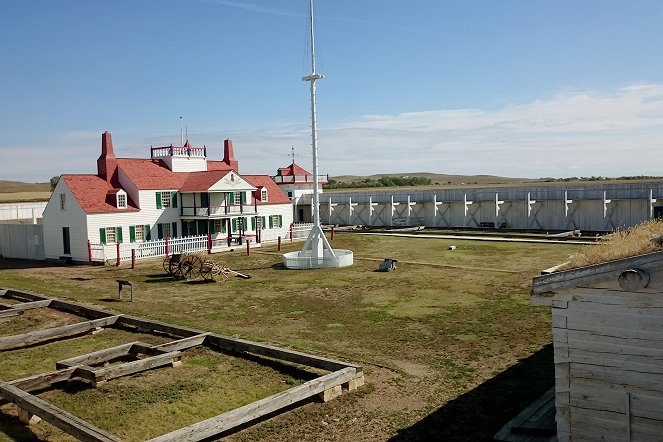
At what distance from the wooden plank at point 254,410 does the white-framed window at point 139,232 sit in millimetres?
28235

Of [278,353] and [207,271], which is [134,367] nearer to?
[278,353]

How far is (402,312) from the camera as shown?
19.5m

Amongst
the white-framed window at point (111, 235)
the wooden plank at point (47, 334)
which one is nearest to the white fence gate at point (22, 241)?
the white-framed window at point (111, 235)

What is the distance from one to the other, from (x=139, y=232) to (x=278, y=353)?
26.6 meters

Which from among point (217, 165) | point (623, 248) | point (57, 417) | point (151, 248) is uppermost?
point (217, 165)

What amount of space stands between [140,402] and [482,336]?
29.3 feet

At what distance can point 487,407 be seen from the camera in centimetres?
1112

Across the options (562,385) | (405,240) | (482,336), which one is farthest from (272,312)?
(405,240)

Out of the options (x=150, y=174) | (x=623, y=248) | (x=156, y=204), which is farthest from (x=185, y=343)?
(x=150, y=174)

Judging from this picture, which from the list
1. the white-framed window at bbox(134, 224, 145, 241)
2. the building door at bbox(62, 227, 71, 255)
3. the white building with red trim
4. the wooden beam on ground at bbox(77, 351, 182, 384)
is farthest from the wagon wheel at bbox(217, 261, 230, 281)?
the white building with red trim

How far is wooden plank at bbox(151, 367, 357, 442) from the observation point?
356 inches

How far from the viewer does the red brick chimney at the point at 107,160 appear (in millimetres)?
39000

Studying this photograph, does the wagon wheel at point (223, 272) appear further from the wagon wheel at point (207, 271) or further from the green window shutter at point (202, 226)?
the green window shutter at point (202, 226)

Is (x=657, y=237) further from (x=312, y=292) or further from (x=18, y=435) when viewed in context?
(x=312, y=292)
